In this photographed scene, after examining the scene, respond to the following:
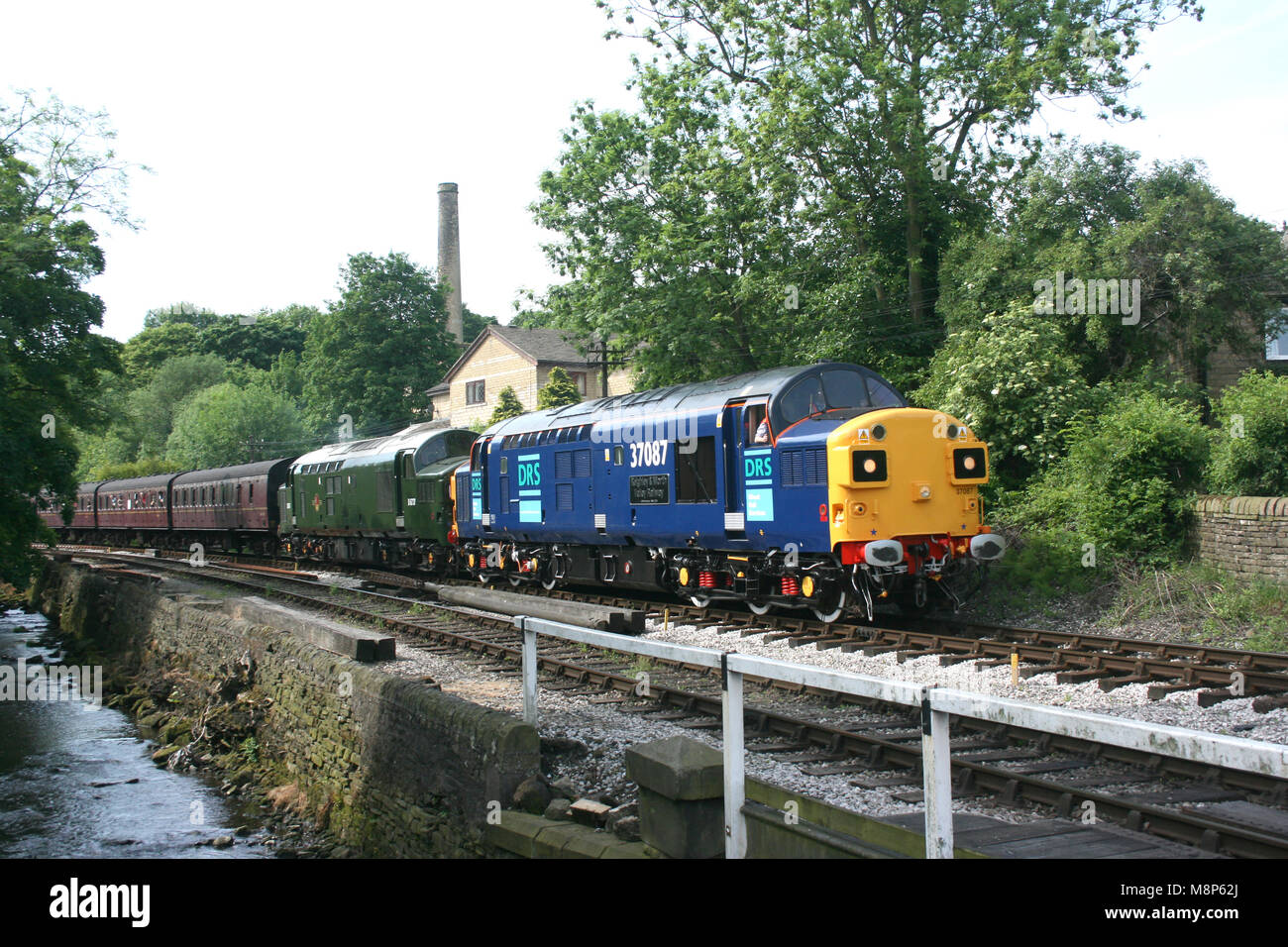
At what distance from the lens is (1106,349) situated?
20.5 meters

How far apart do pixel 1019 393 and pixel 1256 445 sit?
4530 mm

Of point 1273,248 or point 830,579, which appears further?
point 1273,248

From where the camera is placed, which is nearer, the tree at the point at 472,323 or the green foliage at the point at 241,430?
the green foliage at the point at 241,430

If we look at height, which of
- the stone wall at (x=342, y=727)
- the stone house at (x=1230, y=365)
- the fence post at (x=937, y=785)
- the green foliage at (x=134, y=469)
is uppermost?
the stone house at (x=1230, y=365)

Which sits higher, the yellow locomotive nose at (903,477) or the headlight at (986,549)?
the yellow locomotive nose at (903,477)

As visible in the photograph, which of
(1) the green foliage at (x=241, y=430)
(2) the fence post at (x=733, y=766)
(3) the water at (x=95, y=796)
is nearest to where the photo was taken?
(2) the fence post at (x=733, y=766)

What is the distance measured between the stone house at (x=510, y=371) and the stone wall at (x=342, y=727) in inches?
1157

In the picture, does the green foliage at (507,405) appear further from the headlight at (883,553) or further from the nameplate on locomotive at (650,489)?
the headlight at (883,553)

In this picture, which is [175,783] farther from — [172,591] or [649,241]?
[649,241]

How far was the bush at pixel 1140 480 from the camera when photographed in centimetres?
1482

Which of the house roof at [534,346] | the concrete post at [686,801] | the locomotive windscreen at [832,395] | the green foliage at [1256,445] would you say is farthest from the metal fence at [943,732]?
the house roof at [534,346]

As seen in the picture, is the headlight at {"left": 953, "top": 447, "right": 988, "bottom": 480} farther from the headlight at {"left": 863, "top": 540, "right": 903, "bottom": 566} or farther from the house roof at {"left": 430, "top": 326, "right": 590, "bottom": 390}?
the house roof at {"left": 430, "top": 326, "right": 590, "bottom": 390}

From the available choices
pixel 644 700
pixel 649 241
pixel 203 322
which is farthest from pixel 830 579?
pixel 203 322

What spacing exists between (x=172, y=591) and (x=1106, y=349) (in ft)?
65.2
